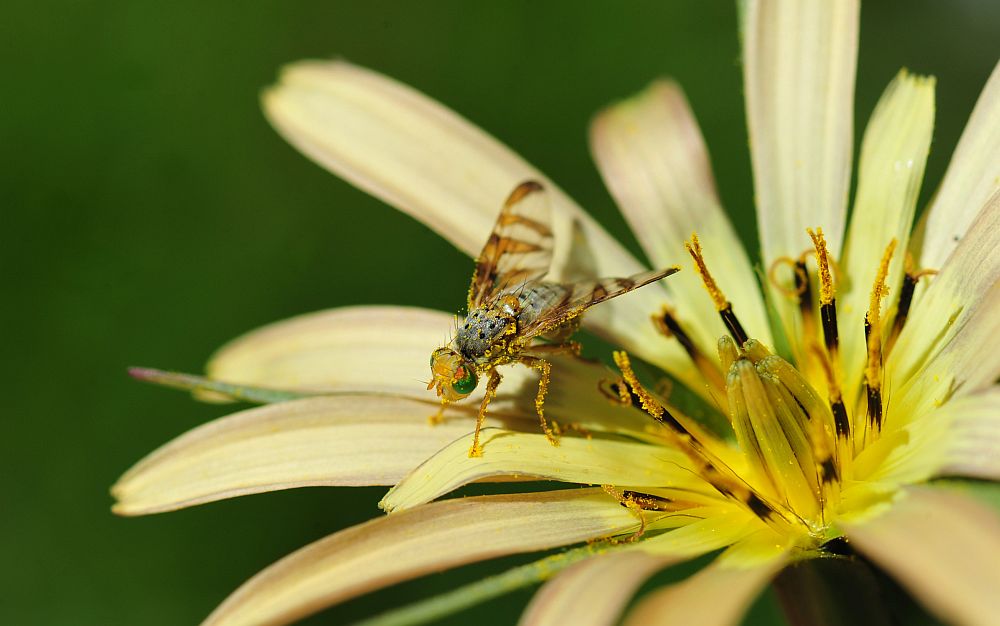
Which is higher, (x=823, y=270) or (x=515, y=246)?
(x=515, y=246)

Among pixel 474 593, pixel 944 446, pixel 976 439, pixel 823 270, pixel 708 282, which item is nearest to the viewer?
pixel 474 593

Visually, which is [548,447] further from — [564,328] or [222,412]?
[222,412]

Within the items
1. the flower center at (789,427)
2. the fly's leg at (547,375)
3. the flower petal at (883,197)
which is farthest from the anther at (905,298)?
the fly's leg at (547,375)

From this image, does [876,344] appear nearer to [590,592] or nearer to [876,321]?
[876,321]

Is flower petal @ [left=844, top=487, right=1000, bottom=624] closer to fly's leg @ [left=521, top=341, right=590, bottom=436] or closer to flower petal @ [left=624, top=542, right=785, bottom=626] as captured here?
flower petal @ [left=624, top=542, right=785, bottom=626]

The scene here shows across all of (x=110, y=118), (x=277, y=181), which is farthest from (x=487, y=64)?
(x=110, y=118)

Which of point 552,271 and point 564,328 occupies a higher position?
point 552,271

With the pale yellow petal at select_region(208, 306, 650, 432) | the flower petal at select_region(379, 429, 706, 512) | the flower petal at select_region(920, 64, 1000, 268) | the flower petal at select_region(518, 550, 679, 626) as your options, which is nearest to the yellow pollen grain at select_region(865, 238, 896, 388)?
the flower petal at select_region(920, 64, 1000, 268)

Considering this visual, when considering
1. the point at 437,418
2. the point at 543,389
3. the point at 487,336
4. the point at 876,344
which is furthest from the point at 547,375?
the point at 876,344
